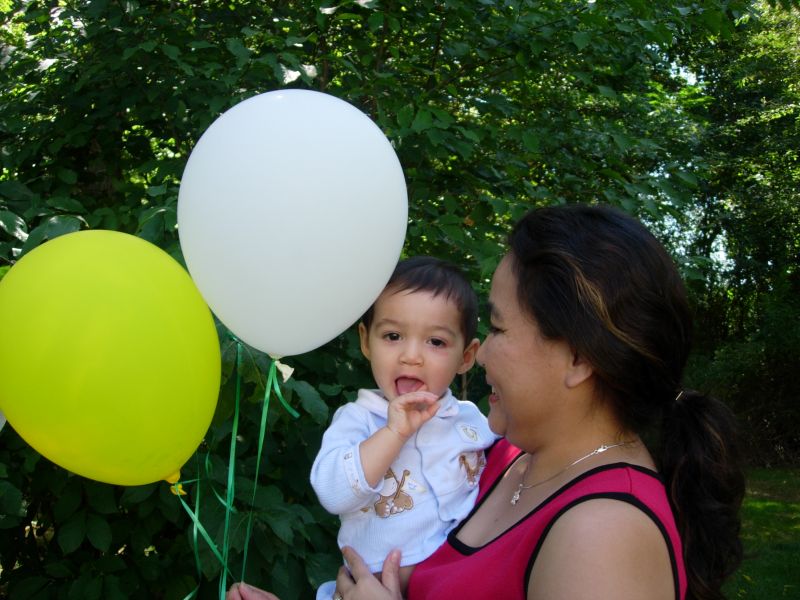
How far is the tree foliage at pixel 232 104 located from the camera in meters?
2.37

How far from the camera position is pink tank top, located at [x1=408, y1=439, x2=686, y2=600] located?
49.3 inches

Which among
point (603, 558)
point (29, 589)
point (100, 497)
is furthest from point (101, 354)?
point (29, 589)

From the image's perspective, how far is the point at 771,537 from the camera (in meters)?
6.69

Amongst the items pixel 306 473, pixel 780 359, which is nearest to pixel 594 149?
pixel 306 473

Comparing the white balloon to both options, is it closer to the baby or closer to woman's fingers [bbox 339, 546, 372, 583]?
the baby

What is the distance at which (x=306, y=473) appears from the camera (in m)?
2.51

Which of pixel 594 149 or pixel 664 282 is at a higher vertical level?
pixel 664 282

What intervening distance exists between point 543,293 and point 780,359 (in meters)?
9.65

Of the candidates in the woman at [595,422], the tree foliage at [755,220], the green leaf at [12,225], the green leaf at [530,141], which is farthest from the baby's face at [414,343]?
the tree foliage at [755,220]

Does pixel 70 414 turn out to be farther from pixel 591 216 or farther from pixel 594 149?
pixel 594 149

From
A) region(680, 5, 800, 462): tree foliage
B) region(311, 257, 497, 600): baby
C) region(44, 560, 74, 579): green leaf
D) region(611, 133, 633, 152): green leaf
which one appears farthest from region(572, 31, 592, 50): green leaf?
region(680, 5, 800, 462): tree foliage

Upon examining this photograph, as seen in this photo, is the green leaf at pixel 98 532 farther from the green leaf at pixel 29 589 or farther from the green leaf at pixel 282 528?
the green leaf at pixel 282 528

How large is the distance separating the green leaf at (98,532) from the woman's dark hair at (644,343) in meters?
1.73

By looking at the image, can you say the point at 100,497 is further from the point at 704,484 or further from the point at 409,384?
the point at 704,484
